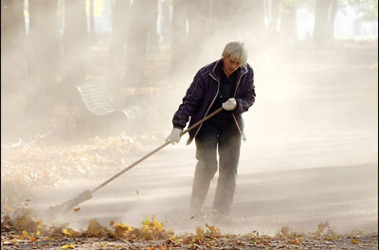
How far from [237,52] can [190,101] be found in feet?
2.36

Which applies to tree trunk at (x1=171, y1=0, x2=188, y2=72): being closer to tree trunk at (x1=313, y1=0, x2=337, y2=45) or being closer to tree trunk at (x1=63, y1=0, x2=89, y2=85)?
tree trunk at (x1=63, y1=0, x2=89, y2=85)

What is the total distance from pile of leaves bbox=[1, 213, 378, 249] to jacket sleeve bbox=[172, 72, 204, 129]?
3.07 feet

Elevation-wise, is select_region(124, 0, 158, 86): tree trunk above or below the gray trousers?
above

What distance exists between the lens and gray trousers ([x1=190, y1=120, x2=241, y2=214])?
7145mm

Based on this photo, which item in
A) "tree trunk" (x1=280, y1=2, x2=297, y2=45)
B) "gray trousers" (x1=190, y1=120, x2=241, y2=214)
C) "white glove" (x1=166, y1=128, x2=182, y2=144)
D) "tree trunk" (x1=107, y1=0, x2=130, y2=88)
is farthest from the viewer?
"tree trunk" (x1=280, y1=2, x2=297, y2=45)

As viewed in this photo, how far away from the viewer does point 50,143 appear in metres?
13.6

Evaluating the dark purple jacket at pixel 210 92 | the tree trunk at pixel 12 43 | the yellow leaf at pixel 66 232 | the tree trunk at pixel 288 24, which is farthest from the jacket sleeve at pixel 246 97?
the tree trunk at pixel 288 24

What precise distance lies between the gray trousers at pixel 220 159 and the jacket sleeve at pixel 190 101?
0.34 metres

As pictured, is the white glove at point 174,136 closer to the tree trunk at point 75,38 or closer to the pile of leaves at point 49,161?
the pile of leaves at point 49,161

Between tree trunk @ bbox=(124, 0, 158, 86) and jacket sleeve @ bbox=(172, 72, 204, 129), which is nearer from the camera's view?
jacket sleeve @ bbox=(172, 72, 204, 129)

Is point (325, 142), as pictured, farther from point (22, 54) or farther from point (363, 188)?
point (22, 54)

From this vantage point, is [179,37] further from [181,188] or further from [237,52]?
[237,52]

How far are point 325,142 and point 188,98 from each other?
1002 cm

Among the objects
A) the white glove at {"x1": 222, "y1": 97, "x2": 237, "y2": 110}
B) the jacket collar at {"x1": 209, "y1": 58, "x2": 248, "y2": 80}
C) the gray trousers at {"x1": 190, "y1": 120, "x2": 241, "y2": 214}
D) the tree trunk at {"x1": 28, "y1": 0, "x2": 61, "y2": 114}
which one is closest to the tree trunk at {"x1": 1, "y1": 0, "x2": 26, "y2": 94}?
the tree trunk at {"x1": 28, "y1": 0, "x2": 61, "y2": 114}
